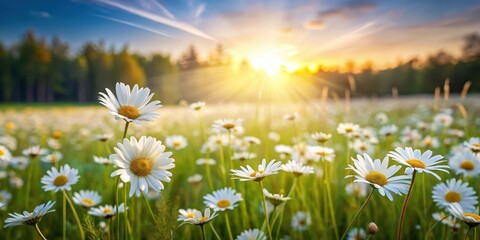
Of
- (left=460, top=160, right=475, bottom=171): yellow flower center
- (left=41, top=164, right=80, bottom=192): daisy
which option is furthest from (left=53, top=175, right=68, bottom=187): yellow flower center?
(left=460, top=160, right=475, bottom=171): yellow flower center

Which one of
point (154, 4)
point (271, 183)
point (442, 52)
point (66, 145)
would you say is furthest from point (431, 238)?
point (442, 52)

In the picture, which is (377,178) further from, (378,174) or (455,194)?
(455,194)

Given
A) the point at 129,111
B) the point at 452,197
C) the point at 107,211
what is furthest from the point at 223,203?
the point at 452,197

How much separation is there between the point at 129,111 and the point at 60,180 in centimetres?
66

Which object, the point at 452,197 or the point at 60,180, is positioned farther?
the point at 452,197

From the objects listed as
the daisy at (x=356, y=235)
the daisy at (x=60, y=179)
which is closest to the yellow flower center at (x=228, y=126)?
the daisy at (x=60, y=179)

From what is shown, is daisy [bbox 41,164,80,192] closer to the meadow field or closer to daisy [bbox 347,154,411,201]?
the meadow field

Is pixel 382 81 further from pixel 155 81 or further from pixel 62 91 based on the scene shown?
pixel 62 91

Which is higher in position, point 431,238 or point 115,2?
point 115,2

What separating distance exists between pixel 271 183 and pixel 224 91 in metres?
21.1

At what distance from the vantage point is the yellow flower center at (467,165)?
184 centimetres

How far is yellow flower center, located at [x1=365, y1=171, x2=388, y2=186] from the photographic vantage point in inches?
41.1

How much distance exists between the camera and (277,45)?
3.45 meters

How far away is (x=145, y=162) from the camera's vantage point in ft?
3.31
